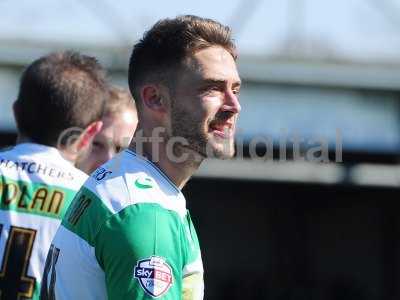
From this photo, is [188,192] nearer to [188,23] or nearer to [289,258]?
[289,258]

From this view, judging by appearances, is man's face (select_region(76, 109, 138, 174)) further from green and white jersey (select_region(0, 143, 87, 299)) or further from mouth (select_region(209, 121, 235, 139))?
mouth (select_region(209, 121, 235, 139))

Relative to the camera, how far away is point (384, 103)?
32.5 feet

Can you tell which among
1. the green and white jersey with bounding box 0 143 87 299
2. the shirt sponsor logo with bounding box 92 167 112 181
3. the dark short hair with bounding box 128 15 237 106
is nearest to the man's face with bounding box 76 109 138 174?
the green and white jersey with bounding box 0 143 87 299

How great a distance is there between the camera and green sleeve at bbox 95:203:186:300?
2.66 m

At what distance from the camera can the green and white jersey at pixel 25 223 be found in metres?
3.80

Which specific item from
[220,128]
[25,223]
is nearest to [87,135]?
[25,223]

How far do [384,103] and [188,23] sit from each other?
705 cm

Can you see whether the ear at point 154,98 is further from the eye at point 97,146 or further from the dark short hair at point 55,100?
the eye at point 97,146

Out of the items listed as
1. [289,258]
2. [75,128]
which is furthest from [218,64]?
[289,258]

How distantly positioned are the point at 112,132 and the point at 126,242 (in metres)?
2.13

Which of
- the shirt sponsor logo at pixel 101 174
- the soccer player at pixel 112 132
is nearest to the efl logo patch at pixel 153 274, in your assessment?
the shirt sponsor logo at pixel 101 174

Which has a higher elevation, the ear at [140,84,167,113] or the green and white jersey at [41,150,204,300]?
the ear at [140,84,167,113]

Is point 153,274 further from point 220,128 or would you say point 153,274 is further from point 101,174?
point 220,128

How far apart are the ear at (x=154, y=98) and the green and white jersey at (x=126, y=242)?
0.53ft
